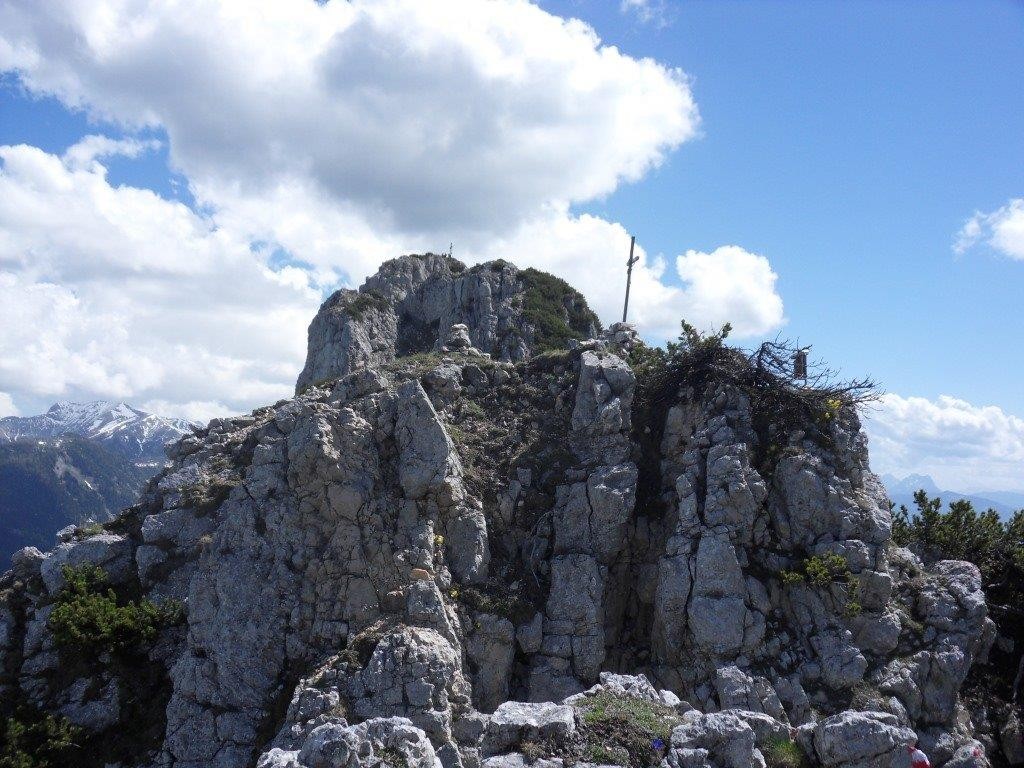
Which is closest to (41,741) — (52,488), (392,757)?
(392,757)

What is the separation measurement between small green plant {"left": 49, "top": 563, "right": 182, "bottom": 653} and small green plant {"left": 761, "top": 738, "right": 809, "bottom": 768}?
1809 cm

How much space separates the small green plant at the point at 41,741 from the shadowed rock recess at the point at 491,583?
0.51 m

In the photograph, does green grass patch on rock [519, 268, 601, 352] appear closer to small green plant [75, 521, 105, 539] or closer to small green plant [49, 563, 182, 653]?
small green plant [75, 521, 105, 539]

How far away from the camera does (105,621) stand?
19.5 meters

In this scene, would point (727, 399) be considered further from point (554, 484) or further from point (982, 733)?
point (982, 733)

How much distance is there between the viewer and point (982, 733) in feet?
61.6

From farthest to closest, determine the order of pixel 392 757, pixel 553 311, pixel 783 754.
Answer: pixel 553 311 < pixel 783 754 < pixel 392 757

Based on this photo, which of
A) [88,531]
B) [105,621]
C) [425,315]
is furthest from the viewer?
[425,315]

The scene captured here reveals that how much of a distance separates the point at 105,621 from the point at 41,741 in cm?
338

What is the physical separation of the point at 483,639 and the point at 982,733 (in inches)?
618

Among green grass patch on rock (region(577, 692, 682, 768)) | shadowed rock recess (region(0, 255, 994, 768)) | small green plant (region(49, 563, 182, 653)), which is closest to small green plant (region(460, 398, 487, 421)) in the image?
shadowed rock recess (region(0, 255, 994, 768))

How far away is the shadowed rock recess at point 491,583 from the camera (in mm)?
17609

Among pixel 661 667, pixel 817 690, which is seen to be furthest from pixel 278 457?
pixel 817 690

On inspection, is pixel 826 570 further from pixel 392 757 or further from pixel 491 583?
pixel 392 757
